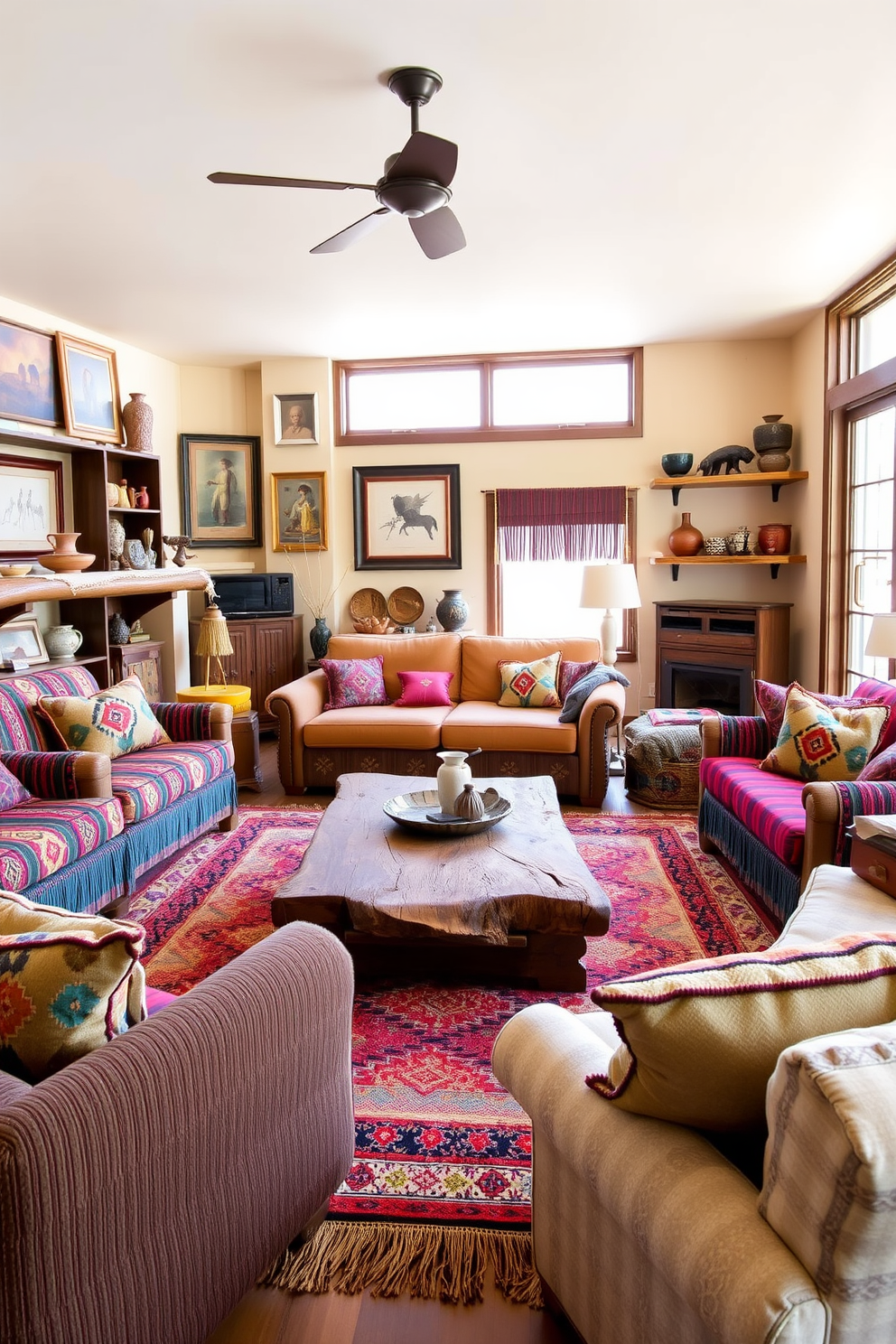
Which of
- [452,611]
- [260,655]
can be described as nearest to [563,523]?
[452,611]

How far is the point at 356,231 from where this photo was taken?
324 centimetres

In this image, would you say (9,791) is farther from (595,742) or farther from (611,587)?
(611,587)

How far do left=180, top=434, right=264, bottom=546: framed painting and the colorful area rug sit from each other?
3.15 metres

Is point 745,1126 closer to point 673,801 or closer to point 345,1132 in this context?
point 345,1132

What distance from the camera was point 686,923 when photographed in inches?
129

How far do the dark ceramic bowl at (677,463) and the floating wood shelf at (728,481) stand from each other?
0.18ft

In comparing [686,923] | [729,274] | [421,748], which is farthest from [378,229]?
[686,923]

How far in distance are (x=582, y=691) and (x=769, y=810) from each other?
1.88 meters

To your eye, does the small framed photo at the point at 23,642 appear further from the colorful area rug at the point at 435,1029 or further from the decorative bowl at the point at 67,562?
the colorful area rug at the point at 435,1029

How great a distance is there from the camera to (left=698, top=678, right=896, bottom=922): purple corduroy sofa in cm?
279

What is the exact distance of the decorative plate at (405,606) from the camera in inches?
272

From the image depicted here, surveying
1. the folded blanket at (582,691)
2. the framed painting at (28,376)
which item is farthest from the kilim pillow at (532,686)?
the framed painting at (28,376)

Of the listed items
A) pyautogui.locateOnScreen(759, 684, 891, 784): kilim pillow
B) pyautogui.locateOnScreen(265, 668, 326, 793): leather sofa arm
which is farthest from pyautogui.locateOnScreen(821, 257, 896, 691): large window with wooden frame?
pyautogui.locateOnScreen(265, 668, 326, 793): leather sofa arm

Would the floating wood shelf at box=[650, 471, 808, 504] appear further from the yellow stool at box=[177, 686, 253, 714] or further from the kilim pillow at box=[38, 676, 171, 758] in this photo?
the kilim pillow at box=[38, 676, 171, 758]
